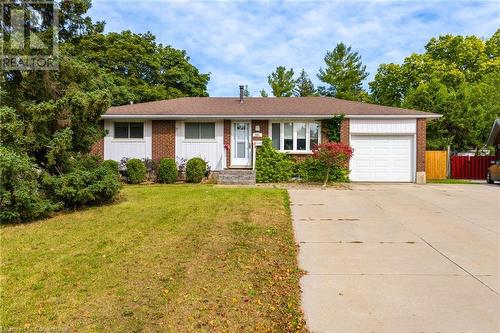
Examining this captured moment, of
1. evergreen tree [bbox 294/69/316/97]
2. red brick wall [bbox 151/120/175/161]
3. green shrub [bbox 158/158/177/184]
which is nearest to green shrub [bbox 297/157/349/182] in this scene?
green shrub [bbox 158/158/177/184]

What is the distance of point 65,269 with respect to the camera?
15.2ft

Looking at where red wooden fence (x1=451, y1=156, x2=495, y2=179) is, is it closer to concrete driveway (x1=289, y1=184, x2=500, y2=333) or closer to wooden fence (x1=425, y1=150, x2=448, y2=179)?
wooden fence (x1=425, y1=150, x2=448, y2=179)

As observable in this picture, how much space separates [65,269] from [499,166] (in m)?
17.7

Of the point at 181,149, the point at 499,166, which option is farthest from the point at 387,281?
the point at 499,166

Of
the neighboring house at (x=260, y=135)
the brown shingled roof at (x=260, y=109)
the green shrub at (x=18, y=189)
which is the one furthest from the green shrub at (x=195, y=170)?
the green shrub at (x=18, y=189)

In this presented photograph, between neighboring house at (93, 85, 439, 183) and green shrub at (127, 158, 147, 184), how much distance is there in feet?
4.11

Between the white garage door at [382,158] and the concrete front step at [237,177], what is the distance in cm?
475

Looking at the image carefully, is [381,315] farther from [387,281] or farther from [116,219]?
[116,219]

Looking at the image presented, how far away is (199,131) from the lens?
1672 centimetres

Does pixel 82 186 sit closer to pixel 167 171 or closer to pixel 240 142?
pixel 167 171

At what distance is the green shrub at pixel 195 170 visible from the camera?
15391 millimetres

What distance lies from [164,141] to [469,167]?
16.7m

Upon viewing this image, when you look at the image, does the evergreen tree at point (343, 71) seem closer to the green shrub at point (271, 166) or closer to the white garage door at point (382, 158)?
the white garage door at point (382, 158)

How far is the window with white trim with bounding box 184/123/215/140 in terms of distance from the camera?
1667 centimetres
